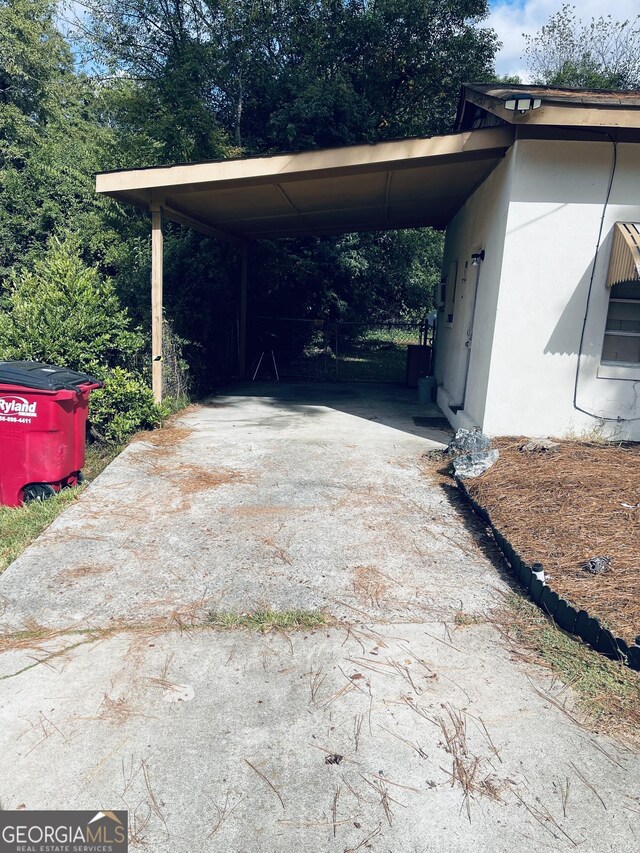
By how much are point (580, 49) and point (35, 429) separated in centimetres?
2917

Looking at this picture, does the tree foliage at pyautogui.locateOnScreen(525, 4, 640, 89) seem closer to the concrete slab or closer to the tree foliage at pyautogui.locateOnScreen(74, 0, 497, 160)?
the tree foliage at pyautogui.locateOnScreen(74, 0, 497, 160)

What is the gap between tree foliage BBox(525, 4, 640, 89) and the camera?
22938 mm

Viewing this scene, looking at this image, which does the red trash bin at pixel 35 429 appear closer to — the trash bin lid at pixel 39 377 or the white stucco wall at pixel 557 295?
the trash bin lid at pixel 39 377

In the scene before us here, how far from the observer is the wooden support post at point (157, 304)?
773cm

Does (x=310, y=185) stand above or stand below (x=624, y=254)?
above

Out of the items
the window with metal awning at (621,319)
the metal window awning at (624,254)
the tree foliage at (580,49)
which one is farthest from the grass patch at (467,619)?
the tree foliage at (580,49)

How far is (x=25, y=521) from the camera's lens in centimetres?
477

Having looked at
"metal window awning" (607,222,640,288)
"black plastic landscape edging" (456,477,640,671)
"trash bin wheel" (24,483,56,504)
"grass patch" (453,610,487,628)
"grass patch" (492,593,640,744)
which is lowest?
"trash bin wheel" (24,483,56,504)

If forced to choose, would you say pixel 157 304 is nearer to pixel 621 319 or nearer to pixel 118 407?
pixel 118 407

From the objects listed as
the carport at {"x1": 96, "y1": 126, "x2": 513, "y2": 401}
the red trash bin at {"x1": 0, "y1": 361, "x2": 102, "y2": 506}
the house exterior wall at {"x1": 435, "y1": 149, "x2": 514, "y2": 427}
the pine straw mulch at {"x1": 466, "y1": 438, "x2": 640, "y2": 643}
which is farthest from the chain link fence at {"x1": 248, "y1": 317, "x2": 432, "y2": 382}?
the red trash bin at {"x1": 0, "y1": 361, "x2": 102, "y2": 506}

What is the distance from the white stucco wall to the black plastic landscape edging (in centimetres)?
275

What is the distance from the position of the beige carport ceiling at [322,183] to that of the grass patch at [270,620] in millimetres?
5184

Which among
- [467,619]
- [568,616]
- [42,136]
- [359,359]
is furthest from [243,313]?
[42,136]

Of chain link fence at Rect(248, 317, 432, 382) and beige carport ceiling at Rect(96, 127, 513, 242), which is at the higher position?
beige carport ceiling at Rect(96, 127, 513, 242)
